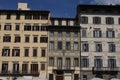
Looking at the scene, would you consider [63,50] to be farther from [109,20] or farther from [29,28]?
[109,20]

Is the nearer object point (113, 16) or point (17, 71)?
point (17, 71)

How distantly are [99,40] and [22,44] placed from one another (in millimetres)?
14333

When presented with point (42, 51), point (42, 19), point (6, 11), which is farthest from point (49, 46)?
point (6, 11)

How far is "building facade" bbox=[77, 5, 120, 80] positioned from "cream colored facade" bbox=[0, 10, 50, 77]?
7063 mm

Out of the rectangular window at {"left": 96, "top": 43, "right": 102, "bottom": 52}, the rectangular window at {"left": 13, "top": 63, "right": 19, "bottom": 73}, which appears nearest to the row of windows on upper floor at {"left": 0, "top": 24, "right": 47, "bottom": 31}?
the rectangular window at {"left": 13, "top": 63, "right": 19, "bottom": 73}

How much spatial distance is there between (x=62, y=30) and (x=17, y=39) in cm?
849

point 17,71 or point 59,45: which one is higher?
point 59,45

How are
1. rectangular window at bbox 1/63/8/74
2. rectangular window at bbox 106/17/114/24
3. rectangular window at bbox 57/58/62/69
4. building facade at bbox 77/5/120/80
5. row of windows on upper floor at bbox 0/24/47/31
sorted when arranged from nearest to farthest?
rectangular window at bbox 1/63/8/74 < rectangular window at bbox 57/58/62/69 < building facade at bbox 77/5/120/80 < row of windows on upper floor at bbox 0/24/47/31 < rectangular window at bbox 106/17/114/24

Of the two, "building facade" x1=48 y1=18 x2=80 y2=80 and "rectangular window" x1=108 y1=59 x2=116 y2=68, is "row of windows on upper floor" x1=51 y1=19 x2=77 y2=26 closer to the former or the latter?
"building facade" x1=48 y1=18 x2=80 y2=80

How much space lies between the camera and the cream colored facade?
5222 cm

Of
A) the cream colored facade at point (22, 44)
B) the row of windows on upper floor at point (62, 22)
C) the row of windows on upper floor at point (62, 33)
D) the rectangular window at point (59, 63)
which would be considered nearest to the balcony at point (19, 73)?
the cream colored facade at point (22, 44)

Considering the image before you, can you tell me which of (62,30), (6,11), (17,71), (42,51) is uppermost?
(6,11)

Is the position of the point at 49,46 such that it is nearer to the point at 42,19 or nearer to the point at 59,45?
the point at 59,45

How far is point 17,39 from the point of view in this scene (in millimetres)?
53375
